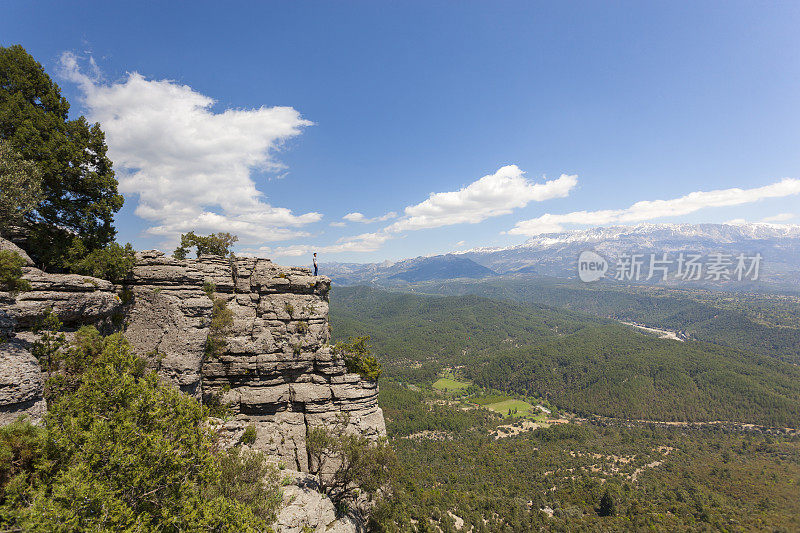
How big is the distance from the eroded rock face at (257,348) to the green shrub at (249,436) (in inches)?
23.4

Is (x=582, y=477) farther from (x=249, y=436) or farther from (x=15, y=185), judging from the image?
(x=15, y=185)

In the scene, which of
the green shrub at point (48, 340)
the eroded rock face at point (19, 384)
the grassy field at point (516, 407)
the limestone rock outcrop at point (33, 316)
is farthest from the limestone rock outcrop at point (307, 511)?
the grassy field at point (516, 407)

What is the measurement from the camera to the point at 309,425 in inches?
1051

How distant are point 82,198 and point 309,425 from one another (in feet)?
87.3

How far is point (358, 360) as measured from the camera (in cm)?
3038

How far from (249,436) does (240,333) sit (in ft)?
28.7

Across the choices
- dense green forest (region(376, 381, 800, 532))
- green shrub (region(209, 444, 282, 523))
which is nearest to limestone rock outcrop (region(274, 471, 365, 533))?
green shrub (region(209, 444, 282, 523))

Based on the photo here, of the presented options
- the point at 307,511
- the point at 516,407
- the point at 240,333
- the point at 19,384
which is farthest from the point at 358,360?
the point at 516,407

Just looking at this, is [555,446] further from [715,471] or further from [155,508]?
[155,508]

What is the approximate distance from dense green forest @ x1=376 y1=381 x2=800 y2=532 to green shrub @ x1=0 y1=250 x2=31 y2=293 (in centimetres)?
2885

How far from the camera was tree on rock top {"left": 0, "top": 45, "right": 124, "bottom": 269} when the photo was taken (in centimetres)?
2058

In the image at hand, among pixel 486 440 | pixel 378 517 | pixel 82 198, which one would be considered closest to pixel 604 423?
pixel 486 440

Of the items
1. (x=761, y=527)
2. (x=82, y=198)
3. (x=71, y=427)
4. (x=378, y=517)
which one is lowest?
(x=761, y=527)

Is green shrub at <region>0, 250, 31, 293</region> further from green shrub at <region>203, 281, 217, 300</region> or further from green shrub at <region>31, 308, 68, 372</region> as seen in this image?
green shrub at <region>203, 281, 217, 300</region>
